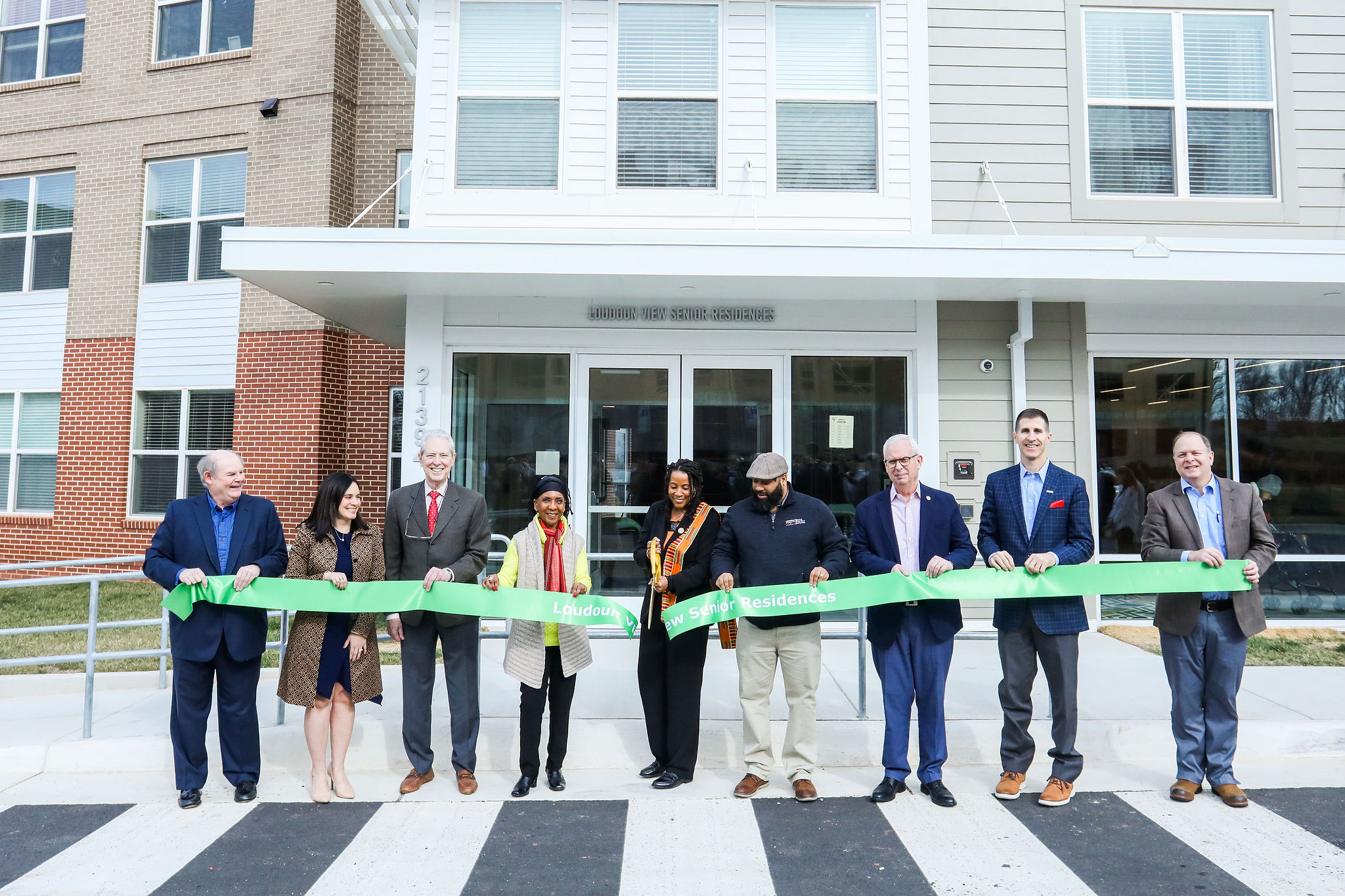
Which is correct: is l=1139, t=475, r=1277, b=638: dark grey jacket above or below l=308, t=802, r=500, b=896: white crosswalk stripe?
above

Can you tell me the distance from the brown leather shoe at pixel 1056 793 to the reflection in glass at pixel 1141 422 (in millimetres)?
4699

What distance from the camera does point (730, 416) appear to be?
855 centimetres

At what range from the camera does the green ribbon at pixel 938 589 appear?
15.2 ft

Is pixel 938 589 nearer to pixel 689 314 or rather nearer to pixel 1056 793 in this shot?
pixel 1056 793

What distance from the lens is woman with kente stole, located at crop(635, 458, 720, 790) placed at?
491cm

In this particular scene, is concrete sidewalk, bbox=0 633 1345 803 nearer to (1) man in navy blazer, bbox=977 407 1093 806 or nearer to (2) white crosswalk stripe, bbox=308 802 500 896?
(2) white crosswalk stripe, bbox=308 802 500 896

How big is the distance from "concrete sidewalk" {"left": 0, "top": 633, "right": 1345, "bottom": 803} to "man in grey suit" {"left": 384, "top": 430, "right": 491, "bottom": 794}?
0.92 ft

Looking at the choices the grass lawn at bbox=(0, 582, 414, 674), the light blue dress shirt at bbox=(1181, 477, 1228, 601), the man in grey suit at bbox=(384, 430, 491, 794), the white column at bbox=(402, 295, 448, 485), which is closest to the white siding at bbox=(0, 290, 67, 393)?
the grass lawn at bbox=(0, 582, 414, 674)

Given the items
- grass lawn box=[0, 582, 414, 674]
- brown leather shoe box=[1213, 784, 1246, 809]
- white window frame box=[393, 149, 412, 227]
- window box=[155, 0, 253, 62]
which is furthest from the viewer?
window box=[155, 0, 253, 62]

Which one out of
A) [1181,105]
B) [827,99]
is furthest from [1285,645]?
[827,99]

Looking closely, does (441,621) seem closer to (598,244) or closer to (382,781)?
(382,781)

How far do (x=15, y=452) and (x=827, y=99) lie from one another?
14107 mm

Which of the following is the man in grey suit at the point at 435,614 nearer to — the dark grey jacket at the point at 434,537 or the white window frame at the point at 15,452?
the dark grey jacket at the point at 434,537

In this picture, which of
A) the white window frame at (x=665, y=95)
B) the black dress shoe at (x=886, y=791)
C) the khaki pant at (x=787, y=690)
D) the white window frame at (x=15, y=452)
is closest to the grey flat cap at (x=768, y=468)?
the khaki pant at (x=787, y=690)
